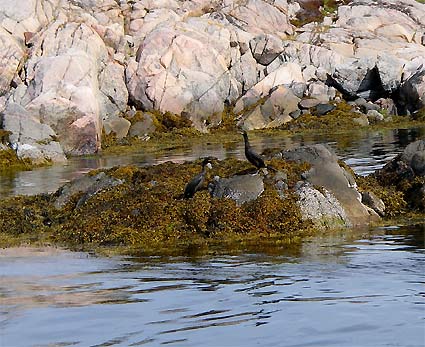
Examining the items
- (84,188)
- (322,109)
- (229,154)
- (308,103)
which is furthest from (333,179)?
(308,103)

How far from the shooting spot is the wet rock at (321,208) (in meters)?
17.6

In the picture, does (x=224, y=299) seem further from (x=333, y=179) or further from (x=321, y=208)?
(x=333, y=179)

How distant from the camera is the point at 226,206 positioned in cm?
1747

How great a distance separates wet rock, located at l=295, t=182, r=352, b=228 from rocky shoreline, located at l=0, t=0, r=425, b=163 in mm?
30392

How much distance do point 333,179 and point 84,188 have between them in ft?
20.9

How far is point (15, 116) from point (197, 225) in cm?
2870

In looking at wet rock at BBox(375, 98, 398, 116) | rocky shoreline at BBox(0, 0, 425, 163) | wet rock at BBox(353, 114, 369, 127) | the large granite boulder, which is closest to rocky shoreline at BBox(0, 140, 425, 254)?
the large granite boulder

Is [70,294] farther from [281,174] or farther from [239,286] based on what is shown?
[281,174]

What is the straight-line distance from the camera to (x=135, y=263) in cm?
1455

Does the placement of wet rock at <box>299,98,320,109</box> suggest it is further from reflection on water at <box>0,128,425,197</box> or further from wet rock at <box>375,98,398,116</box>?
reflection on water at <box>0,128,425,197</box>

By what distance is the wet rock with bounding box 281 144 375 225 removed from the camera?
18.2 meters

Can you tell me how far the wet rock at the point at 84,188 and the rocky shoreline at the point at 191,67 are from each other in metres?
25.8

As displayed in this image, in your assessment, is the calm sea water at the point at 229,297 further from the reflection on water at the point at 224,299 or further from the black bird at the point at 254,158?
the black bird at the point at 254,158

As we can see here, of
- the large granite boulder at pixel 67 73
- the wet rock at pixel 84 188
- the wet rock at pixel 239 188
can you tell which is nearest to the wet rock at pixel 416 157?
the wet rock at pixel 239 188
